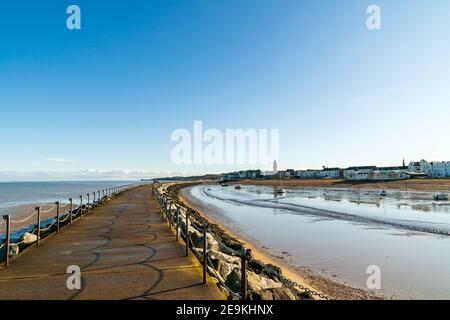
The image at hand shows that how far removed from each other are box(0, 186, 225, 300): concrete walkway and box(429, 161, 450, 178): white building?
119 m

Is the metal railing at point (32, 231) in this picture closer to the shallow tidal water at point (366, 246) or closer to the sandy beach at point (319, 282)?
the sandy beach at point (319, 282)

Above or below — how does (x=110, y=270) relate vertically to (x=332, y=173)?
above

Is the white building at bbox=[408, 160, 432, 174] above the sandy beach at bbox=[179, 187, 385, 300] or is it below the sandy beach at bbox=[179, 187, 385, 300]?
above

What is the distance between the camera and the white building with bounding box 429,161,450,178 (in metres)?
102

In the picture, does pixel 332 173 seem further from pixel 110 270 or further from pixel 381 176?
pixel 110 270

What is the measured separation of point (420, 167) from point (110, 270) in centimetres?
13397

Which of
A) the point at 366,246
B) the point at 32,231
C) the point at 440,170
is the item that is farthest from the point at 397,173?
the point at 32,231

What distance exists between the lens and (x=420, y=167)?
116 metres

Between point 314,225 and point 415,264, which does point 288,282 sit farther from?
point 314,225

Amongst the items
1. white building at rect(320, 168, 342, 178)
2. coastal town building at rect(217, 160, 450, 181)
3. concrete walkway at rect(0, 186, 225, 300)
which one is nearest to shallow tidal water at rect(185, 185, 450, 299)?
concrete walkway at rect(0, 186, 225, 300)

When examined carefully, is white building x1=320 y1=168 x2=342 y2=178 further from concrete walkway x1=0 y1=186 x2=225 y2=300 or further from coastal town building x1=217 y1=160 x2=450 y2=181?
concrete walkway x1=0 y1=186 x2=225 y2=300

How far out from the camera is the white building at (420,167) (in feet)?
367
